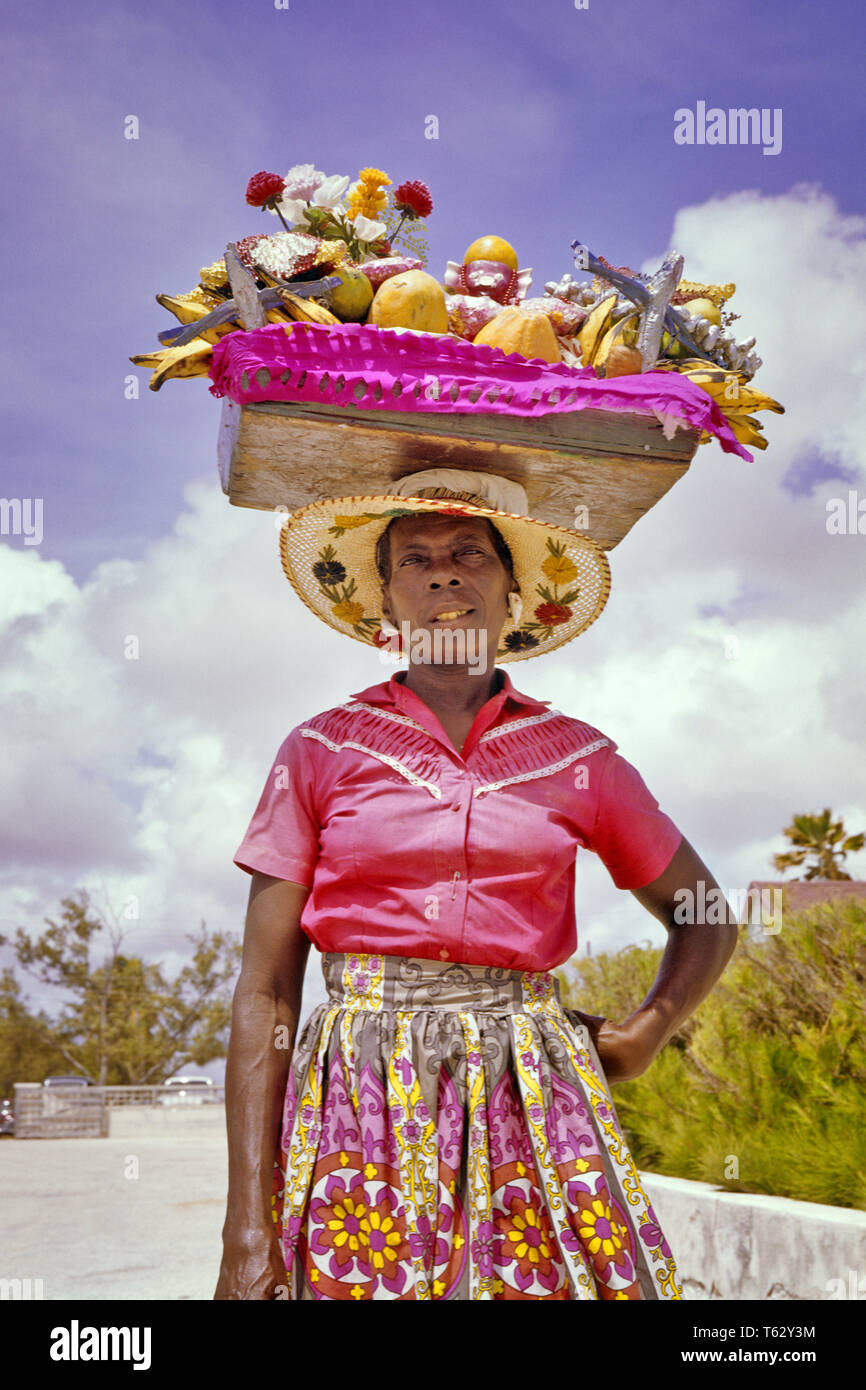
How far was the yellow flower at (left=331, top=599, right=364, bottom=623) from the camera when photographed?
2.95 meters

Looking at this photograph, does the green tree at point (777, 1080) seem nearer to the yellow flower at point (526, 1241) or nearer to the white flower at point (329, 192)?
the yellow flower at point (526, 1241)

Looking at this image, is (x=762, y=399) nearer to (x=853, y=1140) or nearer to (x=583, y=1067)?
(x=583, y=1067)

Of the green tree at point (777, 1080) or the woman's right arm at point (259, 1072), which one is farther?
the green tree at point (777, 1080)

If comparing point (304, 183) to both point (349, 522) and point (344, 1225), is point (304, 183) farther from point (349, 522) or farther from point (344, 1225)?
point (344, 1225)

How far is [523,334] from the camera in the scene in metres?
2.41

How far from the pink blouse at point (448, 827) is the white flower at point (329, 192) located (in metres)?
1.01

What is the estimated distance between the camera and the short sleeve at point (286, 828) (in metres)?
2.27

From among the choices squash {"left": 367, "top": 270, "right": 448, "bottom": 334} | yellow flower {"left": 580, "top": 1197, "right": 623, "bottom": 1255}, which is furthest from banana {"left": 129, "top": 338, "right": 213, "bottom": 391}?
yellow flower {"left": 580, "top": 1197, "right": 623, "bottom": 1255}

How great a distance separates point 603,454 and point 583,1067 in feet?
3.84

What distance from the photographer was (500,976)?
2.21m

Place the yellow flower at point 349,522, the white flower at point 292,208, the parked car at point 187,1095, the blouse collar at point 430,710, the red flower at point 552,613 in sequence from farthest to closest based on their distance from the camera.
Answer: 1. the parked car at point 187,1095
2. the red flower at point 552,613
3. the yellow flower at point 349,522
4. the white flower at point 292,208
5. the blouse collar at point 430,710

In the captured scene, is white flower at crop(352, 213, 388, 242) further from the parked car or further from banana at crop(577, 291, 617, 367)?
the parked car

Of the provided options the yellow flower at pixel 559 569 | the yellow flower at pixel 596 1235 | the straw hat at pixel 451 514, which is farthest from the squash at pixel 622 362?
the yellow flower at pixel 596 1235

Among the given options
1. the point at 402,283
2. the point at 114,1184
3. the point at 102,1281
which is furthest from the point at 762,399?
the point at 114,1184
